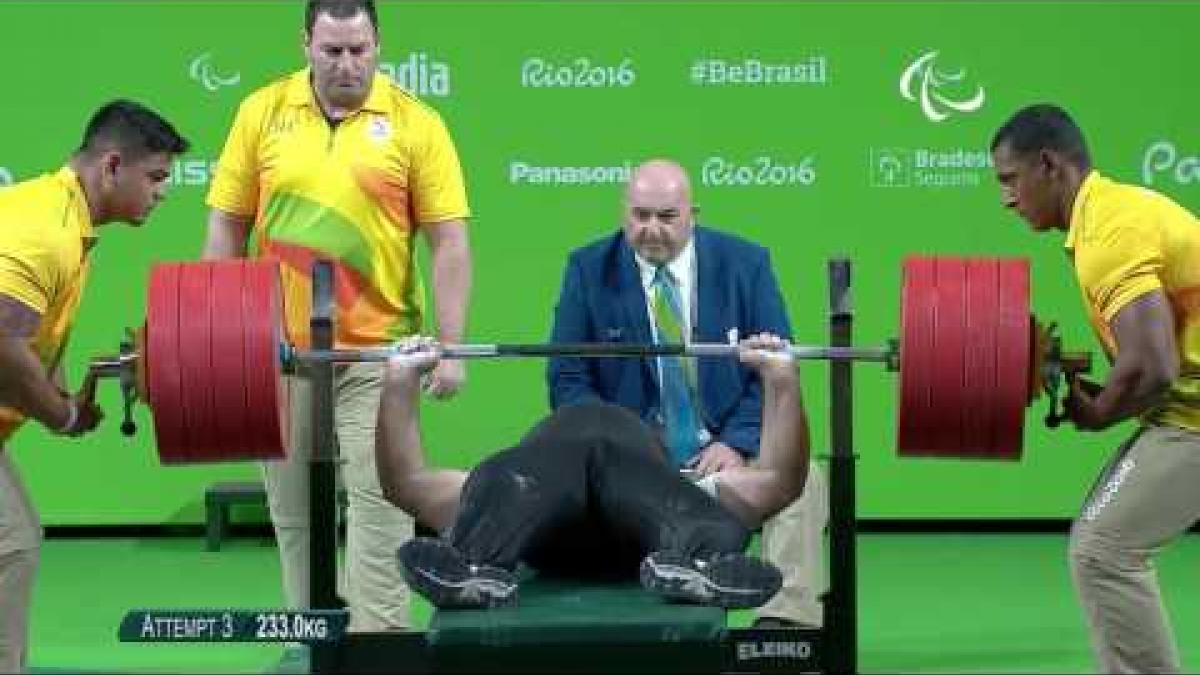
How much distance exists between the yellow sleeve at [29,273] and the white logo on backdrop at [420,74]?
3.52 m

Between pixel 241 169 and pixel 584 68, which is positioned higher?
pixel 584 68

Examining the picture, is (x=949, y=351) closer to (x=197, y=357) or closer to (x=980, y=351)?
(x=980, y=351)

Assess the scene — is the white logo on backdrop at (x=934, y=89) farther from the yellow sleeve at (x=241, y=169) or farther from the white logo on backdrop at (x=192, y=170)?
the yellow sleeve at (x=241, y=169)

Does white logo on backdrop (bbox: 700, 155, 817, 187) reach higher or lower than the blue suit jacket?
higher

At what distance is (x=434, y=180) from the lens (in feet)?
18.7

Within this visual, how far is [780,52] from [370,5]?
3.06 metres

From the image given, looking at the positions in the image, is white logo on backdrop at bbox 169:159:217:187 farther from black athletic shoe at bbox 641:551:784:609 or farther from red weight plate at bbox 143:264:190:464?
black athletic shoe at bbox 641:551:784:609

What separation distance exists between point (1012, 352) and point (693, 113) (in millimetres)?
3762

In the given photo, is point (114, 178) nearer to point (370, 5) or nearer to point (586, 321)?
point (370, 5)

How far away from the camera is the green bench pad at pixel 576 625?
435 centimetres

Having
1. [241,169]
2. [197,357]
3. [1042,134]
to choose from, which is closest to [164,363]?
[197,357]

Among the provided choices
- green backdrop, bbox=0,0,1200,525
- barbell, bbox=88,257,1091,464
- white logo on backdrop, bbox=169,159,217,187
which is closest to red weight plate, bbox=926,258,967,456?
barbell, bbox=88,257,1091,464

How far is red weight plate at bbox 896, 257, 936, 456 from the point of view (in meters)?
4.76

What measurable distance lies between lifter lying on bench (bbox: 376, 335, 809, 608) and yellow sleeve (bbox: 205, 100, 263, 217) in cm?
100
